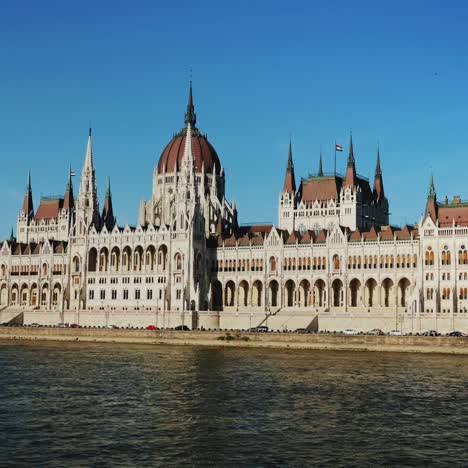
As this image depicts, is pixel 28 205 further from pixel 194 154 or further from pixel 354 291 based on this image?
pixel 354 291

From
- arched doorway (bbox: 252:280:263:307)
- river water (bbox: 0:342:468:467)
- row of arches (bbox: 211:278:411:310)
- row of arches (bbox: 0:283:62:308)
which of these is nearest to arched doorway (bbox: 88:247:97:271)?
row of arches (bbox: 0:283:62:308)

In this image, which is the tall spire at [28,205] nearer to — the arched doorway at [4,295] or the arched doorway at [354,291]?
the arched doorway at [4,295]

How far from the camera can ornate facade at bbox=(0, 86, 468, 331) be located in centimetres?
12150

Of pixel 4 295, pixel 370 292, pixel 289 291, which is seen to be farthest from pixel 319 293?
pixel 4 295

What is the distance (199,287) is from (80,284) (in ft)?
73.6

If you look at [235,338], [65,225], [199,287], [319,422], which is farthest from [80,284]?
[319,422]

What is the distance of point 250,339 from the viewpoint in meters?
110

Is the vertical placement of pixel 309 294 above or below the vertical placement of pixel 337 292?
below

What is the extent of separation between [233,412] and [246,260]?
8639 centimetres

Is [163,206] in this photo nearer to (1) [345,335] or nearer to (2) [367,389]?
(1) [345,335]

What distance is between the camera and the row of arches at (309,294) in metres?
128

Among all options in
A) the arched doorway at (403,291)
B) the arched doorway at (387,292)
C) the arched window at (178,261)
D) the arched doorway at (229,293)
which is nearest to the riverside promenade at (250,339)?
the arched window at (178,261)

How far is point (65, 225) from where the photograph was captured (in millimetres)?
179500

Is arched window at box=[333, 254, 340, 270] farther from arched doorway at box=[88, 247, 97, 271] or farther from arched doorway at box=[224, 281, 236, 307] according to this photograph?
arched doorway at box=[88, 247, 97, 271]
